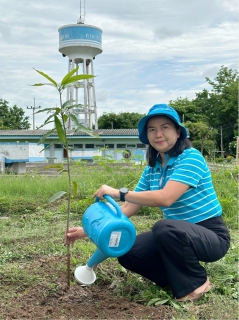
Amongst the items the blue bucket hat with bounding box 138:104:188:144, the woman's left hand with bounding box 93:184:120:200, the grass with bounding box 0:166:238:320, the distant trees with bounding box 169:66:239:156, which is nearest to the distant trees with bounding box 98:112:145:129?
the distant trees with bounding box 169:66:239:156

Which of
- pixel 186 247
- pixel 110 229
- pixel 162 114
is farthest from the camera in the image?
pixel 162 114

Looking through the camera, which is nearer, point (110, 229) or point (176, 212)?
point (110, 229)

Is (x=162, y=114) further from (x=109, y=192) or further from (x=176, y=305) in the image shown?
(x=176, y=305)

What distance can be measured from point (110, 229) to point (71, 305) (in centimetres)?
57

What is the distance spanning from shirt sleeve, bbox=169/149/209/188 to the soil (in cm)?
70

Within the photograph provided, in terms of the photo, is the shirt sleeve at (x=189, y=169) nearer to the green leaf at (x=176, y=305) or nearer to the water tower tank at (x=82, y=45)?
the green leaf at (x=176, y=305)

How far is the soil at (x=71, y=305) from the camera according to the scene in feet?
6.94

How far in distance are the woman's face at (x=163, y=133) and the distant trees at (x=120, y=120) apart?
3577 centimetres

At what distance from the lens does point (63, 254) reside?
3123mm

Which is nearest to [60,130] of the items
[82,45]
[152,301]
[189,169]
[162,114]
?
[162,114]

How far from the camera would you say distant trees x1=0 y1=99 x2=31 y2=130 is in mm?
36344

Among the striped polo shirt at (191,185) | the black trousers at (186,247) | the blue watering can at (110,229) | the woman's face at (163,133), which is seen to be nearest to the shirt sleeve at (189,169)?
the striped polo shirt at (191,185)

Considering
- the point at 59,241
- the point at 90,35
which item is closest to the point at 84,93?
the point at 90,35

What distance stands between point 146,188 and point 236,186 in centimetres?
374
